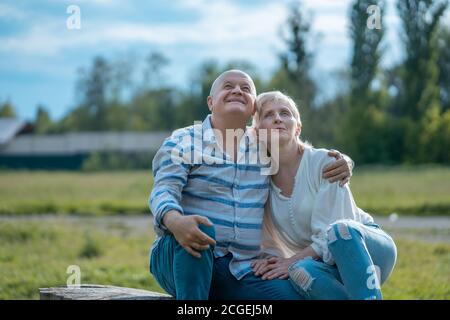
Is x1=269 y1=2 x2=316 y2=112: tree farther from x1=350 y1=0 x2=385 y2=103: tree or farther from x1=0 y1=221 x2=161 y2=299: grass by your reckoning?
x1=0 y1=221 x2=161 y2=299: grass

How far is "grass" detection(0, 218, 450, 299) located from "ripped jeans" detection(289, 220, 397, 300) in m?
2.18

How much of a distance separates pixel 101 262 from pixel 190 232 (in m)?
4.64

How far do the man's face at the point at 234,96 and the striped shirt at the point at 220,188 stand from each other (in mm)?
126

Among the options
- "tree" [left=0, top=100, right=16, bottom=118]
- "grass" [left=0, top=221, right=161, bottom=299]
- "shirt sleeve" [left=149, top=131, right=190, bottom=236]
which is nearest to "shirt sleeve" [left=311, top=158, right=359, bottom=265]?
"shirt sleeve" [left=149, top=131, right=190, bottom=236]

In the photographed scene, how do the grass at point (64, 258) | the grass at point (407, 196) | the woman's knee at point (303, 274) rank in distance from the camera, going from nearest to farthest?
1. the woman's knee at point (303, 274)
2. the grass at point (64, 258)
3. the grass at point (407, 196)

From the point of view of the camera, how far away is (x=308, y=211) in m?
2.97

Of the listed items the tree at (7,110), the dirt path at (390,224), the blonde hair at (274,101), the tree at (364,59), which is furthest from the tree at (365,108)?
the tree at (7,110)

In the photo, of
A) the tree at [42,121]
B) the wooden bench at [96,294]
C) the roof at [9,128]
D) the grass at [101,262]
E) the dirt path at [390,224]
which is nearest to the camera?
the wooden bench at [96,294]

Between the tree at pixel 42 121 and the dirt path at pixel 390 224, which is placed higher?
the dirt path at pixel 390 224

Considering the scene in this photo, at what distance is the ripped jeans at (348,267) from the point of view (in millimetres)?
2660

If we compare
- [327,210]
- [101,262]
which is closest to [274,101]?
[327,210]

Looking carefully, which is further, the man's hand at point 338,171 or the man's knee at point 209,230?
the man's hand at point 338,171

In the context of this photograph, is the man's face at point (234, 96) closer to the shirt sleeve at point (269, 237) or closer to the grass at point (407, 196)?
the shirt sleeve at point (269, 237)

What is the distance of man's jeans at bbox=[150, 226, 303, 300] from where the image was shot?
2746 millimetres
